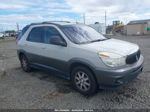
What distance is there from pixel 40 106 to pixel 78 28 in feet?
8.29

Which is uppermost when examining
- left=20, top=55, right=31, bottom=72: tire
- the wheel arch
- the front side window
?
the front side window

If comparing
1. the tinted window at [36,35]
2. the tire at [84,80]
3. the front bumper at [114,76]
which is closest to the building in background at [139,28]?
the tinted window at [36,35]

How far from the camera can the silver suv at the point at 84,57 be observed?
119 inches

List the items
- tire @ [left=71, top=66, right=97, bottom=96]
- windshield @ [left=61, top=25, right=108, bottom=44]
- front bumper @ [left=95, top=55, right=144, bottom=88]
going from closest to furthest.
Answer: front bumper @ [left=95, top=55, right=144, bottom=88], tire @ [left=71, top=66, right=97, bottom=96], windshield @ [left=61, top=25, right=108, bottom=44]

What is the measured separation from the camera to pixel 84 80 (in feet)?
11.5

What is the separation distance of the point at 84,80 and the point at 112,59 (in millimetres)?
945

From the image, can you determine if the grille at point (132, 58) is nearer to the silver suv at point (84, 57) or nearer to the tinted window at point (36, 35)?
the silver suv at point (84, 57)

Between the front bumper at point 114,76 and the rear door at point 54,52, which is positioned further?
the rear door at point 54,52

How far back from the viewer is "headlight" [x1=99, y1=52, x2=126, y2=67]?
2.99 meters

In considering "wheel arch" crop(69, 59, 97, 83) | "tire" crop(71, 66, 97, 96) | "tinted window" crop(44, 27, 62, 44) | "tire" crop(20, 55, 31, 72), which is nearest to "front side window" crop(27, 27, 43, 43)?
"tinted window" crop(44, 27, 62, 44)

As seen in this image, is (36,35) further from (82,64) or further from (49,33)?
(82,64)

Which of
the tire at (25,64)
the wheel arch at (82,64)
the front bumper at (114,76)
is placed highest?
the wheel arch at (82,64)

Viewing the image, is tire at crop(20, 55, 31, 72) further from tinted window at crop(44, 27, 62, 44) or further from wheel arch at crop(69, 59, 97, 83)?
wheel arch at crop(69, 59, 97, 83)

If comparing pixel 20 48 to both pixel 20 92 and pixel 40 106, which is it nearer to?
pixel 20 92
